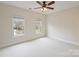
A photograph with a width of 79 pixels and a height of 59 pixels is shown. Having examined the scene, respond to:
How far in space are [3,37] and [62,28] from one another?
12.4ft

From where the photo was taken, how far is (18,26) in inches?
223

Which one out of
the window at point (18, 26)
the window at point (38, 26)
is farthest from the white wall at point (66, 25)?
the window at point (18, 26)

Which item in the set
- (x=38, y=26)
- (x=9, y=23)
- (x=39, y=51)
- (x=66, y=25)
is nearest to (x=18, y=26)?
(x=9, y=23)

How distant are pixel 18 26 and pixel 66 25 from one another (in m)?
3.10

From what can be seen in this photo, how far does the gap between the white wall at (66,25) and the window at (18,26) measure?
2565 millimetres

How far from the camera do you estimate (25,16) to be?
591 centimetres

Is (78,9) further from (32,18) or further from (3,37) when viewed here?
(3,37)

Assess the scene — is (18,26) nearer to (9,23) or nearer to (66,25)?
(9,23)

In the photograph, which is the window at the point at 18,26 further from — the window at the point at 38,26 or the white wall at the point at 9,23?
the window at the point at 38,26

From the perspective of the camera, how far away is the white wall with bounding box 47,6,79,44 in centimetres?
495

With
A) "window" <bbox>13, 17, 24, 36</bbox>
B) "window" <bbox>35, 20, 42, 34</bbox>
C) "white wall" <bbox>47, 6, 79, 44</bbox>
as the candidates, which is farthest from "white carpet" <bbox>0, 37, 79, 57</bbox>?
"window" <bbox>35, 20, 42, 34</bbox>

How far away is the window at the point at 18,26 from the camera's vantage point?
5.34 metres

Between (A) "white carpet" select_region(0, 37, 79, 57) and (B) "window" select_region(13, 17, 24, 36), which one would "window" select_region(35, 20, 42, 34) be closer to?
(B) "window" select_region(13, 17, 24, 36)

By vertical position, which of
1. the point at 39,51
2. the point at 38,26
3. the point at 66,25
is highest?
the point at 66,25
